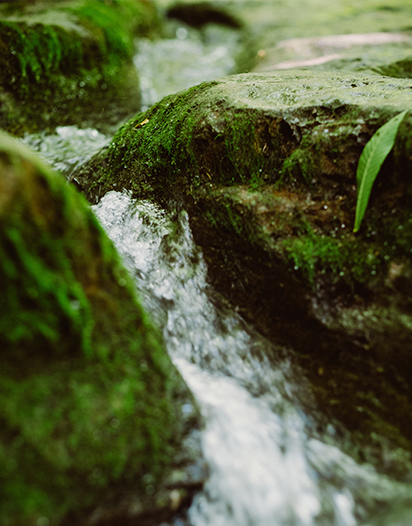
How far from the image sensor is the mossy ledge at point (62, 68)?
482 centimetres

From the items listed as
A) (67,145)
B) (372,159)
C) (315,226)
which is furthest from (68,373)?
(67,145)

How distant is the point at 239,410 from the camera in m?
2.47

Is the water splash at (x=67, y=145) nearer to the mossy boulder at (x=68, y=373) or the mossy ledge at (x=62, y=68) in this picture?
the mossy ledge at (x=62, y=68)

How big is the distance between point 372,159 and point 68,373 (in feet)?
7.64

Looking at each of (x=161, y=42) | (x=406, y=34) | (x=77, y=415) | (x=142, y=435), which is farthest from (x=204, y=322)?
(x=161, y=42)

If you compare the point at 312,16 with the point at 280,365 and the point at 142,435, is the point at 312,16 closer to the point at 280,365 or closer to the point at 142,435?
the point at 280,365

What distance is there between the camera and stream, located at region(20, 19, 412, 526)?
209 cm

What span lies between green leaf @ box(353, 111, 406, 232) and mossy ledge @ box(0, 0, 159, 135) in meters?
4.52

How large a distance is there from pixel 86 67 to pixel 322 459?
642 cm

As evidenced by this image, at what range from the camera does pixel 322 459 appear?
234 cm

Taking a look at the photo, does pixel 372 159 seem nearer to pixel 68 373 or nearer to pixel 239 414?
pixel 239 414

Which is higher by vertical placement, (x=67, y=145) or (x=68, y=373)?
(x=67, y=145)

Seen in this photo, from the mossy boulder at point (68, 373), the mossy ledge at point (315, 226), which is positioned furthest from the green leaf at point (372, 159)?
the mossy boulder at point (68, 373)

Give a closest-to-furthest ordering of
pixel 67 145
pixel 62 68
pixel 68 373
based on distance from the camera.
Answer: pixel 68 373 → pixel 67 145 → pixel 62 68
